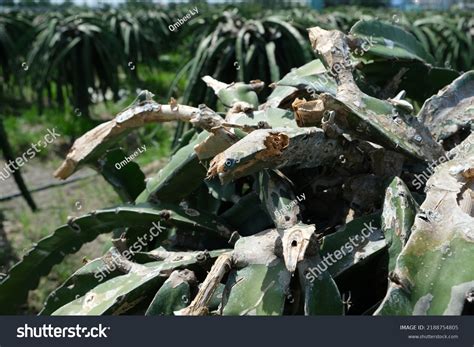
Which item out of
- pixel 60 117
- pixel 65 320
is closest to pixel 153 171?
pixel 60 117

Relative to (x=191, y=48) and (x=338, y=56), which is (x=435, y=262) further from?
(x=191, y=48)

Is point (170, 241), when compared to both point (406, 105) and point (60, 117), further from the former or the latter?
point (60, 117)

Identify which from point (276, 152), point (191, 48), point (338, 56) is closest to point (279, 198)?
point (276, 152)

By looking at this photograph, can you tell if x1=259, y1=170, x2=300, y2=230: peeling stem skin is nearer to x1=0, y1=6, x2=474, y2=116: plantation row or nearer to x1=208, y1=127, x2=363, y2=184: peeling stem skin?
x1=208, y1=127, x2=363, y2=184: peeling stem skin

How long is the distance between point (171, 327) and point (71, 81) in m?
3.82

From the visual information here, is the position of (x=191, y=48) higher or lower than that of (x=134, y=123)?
lower

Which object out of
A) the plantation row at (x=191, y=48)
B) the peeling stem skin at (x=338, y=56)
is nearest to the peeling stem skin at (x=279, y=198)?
the peeling stem skin at (x=338, y=56)

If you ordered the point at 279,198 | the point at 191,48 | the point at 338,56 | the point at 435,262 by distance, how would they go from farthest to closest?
the point at 191,48 < the point at 338,56 < the point at 279,198 < the point at 435,262

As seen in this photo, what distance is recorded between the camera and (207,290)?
25.0 inches

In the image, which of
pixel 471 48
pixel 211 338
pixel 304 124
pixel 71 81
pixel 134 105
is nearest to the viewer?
pixel 211 338

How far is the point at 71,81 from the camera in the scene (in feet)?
14.0

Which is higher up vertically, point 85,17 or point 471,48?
point 85,17

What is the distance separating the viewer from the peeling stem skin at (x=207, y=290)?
0.62 metres

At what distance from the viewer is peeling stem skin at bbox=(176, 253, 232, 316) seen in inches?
24.6
